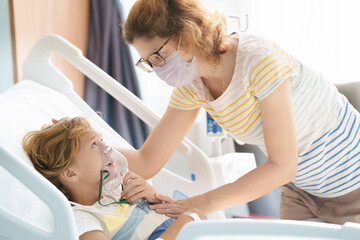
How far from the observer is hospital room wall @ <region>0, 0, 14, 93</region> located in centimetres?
202

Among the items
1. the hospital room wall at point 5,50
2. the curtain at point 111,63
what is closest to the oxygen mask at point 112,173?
the hospital room wall at point 5,50

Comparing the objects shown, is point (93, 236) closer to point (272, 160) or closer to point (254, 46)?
point (272, 160)

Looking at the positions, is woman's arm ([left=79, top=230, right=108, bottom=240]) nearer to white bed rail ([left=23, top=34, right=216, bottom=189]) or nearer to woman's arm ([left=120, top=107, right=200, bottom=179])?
woman's arm ([left=120, top=107, right=200, bottom=179])

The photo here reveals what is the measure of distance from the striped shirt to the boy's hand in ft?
1.05

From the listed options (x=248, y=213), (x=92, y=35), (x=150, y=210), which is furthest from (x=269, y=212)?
(x=150, y=210)

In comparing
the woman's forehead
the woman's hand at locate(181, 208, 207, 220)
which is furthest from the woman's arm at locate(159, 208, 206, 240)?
the woman's forehead

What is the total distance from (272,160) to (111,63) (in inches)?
93.8

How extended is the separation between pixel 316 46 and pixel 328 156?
77.0 inches

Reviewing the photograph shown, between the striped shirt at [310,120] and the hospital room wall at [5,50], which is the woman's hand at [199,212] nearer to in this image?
the striped shirt at [310,120]

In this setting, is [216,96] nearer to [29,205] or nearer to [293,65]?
[293,65]

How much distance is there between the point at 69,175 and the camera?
4.48ft

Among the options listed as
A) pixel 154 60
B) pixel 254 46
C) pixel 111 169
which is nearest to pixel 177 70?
pixel 154 60

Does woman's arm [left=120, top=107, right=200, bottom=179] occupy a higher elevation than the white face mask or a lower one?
lower

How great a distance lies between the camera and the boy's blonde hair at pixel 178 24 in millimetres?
1220
